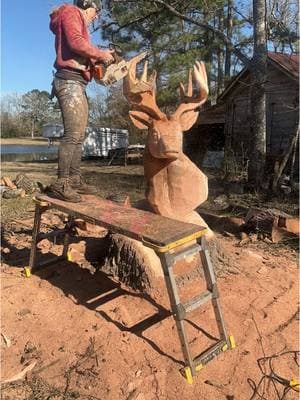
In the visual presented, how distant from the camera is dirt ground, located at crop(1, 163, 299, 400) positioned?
258 cm

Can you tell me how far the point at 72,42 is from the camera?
356 centimetres

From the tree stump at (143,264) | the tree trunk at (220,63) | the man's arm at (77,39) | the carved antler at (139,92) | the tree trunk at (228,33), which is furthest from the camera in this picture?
the tree trunk at (220,63)

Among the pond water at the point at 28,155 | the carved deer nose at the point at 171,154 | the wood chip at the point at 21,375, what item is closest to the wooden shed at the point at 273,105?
the carved deer nose at the point at 171,154

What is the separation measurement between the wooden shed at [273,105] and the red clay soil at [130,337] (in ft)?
28.6

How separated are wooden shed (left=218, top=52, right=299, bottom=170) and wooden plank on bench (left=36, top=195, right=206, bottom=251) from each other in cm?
878

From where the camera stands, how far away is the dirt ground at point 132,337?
2.58 m

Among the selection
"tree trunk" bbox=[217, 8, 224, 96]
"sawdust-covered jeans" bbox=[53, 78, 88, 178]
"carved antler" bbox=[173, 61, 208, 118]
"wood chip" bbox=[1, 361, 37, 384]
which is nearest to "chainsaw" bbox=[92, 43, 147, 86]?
"sawdust-covered jeans" bbox=[53, 78, 88, 178]

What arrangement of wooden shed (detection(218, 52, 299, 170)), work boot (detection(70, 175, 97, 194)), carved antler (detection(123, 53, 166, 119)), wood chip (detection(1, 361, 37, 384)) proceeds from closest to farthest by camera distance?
wood chip (detection(1, 361, 37, 384)) < carved antler (detection(123, 53, 166, 119)) < work boot (detection(70, 175, 97, 194)) < wooden shed (detection(218, 52, 299, 170))

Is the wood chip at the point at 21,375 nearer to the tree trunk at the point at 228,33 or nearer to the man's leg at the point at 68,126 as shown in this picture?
the man's leg at the point at 68,126

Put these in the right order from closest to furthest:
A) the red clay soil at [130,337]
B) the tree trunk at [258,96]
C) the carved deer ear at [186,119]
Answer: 1. the red clay soil at [130,337]
2. the carved deer ear at [186,119]
3. the tree trunk at [258,96]

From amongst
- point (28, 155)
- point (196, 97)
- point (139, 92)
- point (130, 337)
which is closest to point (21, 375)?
point (130, 337)

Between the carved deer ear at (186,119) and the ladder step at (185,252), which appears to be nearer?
the ladder step at (185,252)

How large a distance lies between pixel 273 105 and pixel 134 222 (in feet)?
38.2

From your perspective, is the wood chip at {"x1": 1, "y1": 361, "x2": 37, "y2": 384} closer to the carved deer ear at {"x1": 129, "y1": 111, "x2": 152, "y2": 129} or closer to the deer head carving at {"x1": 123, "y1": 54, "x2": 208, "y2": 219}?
the deer head carving at {"x1": 123, "y1": 54, "x2": 208, "y2": 219}
